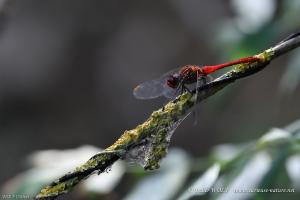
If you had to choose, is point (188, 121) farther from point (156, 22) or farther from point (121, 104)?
point (156, 22)

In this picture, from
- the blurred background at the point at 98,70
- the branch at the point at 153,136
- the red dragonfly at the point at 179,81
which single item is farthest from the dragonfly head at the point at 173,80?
the blurred background at the point at 98,70

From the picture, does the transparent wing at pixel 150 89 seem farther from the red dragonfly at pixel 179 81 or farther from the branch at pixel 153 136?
the branch at pixel 153 136

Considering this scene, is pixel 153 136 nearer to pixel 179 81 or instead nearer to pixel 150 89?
pixel 179 81

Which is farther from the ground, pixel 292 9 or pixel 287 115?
pixel 287 115

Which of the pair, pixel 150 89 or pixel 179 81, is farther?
pixel 150 89

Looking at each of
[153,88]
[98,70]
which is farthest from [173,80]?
[98,70]

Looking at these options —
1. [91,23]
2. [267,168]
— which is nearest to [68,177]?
[267,168]
